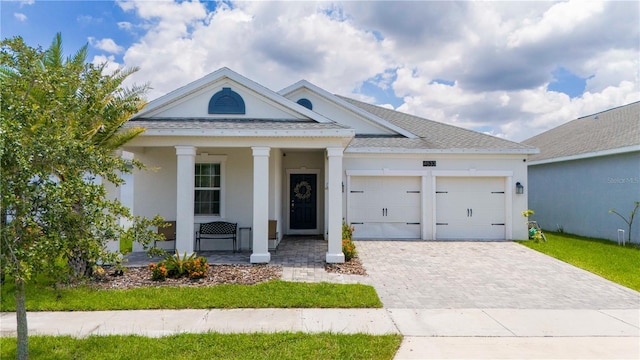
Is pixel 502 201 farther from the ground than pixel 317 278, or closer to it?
farther from the ground

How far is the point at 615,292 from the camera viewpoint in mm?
6828

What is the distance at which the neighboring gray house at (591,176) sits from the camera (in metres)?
12.6

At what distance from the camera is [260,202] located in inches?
338

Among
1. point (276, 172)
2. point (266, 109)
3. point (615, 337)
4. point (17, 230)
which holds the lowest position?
point (615, 337)

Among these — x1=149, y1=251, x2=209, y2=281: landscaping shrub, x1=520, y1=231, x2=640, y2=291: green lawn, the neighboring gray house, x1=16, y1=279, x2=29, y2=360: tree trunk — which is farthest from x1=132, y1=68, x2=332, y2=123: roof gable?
the neighboring gray house

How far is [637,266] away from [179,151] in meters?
12.1

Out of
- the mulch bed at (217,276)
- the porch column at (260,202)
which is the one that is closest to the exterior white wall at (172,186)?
the porch column at (260,202)

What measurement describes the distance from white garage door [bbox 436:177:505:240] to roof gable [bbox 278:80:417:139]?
9.09 feet

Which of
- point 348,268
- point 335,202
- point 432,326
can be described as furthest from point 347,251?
point 432,326

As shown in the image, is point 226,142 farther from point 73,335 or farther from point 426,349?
point 426,349

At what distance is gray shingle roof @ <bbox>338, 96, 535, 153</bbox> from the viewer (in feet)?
42.3

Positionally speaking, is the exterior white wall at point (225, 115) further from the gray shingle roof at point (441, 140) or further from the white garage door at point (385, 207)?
the white garage door at point (385, 207)

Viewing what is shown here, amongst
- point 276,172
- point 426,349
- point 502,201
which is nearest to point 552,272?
point 502,201

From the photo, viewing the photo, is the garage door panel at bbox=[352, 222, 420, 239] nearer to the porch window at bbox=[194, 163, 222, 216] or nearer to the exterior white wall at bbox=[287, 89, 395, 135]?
the exterior white wall at bbox=[287, 89, 395, 135]
